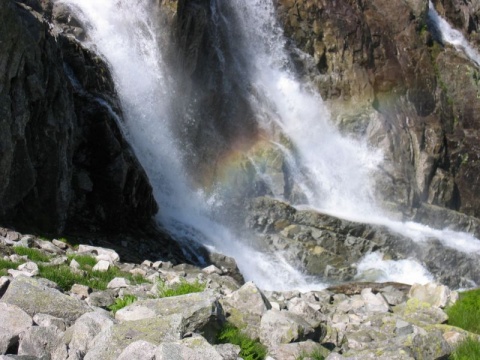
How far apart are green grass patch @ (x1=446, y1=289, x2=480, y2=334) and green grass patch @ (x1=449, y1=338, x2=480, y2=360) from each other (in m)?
1.71

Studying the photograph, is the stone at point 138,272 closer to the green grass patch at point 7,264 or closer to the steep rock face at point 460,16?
the green grass patch at point 7,264

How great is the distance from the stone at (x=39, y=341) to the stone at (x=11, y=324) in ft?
0.25

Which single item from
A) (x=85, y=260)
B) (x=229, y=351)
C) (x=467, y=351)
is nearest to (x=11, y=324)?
(x=229, y=351)

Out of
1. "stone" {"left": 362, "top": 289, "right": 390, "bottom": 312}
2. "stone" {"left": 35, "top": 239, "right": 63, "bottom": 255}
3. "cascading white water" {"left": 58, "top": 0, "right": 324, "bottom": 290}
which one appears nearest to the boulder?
"stone" {"left": 362, "top": 289, "right": 390, "bottom": 312}

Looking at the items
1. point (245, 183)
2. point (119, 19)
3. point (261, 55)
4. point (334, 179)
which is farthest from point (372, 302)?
point (261, 55)

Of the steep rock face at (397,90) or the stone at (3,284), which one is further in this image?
the steep rock face at (397,90)

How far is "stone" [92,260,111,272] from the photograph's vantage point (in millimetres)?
9734

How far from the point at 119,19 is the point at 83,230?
A: 1276cm

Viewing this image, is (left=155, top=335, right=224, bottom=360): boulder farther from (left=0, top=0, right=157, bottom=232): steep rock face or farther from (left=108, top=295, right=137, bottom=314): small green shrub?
(left=0, top=0, right=157, bottom=232): steep rock face

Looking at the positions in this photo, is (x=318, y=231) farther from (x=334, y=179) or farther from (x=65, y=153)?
(x=65, y=153)

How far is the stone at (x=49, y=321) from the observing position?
547 centimetres

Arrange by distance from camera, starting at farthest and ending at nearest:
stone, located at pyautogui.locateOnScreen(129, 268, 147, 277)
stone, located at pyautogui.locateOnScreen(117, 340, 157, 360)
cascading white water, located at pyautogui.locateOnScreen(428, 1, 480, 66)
Result: 1. cascading white water, located at pyautogui.locateOnScreen(428, 1, 480, 66)
2. stone, located at pyautogui.locateOnScreen(129, 268, 147, 277)
3. stone, located at pyautogui.locateOnScreen(117, 340, 157, 360)

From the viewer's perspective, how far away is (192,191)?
2438cm

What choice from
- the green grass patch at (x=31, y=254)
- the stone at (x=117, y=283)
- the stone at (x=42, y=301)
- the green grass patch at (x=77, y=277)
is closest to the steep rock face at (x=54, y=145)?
the green grass patch at (x=31, y=254)
